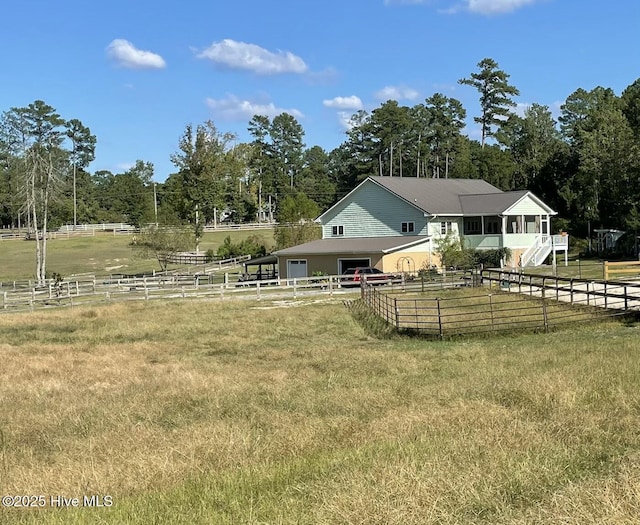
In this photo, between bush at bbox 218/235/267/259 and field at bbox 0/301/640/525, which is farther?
bush at bbox 218/235/267/259

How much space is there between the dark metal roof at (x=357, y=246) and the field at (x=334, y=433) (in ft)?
80.0

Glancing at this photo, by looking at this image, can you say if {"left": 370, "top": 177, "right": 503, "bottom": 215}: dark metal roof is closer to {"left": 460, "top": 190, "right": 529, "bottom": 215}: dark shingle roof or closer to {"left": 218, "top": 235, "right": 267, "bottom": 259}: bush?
{"left": 460, "top": 190, "right": 529, "bottom": 215}: dark shingle roof

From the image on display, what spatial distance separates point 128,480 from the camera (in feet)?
21.4

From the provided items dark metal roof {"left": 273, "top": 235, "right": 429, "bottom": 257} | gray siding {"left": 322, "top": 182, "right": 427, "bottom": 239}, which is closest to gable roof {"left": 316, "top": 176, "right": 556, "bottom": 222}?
gray siding {"left": 322, "top": 182, "right": 427, "bottom": 239}

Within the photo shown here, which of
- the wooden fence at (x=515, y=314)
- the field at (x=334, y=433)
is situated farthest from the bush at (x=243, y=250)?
the field at (x=334, y=433)

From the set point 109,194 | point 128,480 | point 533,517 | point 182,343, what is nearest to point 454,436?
point 533,517

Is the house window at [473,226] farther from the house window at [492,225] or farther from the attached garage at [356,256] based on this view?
the attached garage at [356,256]

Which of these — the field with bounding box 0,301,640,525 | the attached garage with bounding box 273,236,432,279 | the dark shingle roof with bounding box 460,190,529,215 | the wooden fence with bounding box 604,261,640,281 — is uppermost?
the dark shingle roof with bounding box 460,190,529,215

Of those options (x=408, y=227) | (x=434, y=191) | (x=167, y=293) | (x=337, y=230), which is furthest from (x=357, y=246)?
(x=167, y=293)

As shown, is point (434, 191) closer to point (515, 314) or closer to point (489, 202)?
point (489, 202)

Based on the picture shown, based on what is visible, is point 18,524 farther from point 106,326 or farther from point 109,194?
point 109,194

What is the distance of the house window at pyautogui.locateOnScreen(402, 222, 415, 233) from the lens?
46.6 meters

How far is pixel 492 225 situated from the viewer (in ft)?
164

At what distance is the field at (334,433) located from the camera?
17.1 feet
